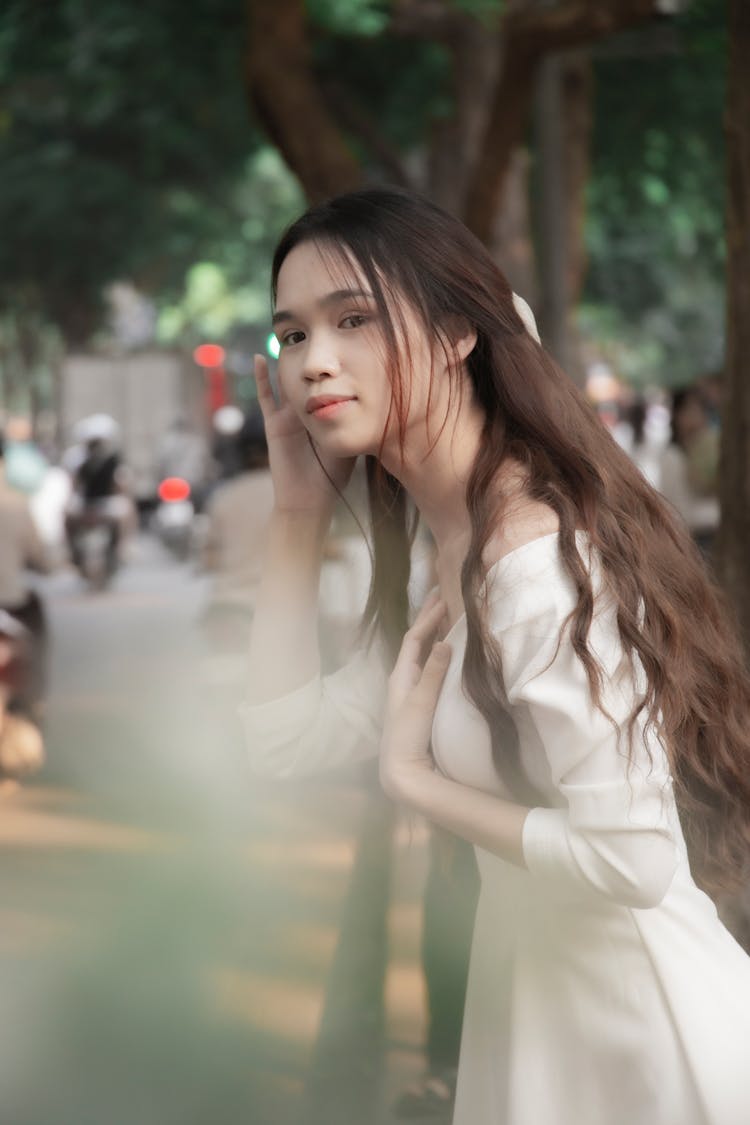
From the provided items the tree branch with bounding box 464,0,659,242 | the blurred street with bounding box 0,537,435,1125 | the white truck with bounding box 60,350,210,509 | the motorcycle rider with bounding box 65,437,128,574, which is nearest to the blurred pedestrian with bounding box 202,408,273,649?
the blurred street with bounding box 0,537,435,1125

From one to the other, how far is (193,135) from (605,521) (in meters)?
18.2

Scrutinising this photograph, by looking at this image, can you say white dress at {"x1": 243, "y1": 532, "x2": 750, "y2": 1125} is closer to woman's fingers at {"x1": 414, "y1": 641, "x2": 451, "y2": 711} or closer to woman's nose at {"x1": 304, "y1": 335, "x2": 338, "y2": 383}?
woman's fingers at {"x1": 414, "y1": 641, "x2": 451, "y2": 711}

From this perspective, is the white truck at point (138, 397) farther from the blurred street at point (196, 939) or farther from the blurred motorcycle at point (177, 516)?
the blurred street at point (196, 939)

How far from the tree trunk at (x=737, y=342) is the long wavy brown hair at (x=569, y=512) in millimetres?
1684

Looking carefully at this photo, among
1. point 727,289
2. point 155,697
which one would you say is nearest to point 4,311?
point 155,697

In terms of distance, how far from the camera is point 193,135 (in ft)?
63.9

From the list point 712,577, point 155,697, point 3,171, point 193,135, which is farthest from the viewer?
point 3,171

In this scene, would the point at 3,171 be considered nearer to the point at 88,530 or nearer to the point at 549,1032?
the point at 88,530

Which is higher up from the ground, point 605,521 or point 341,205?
point 341,205

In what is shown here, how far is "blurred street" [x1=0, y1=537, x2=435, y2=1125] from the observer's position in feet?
14.5

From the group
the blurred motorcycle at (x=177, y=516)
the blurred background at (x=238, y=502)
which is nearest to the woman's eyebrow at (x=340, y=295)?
the blurred background at (x=238, y=502)

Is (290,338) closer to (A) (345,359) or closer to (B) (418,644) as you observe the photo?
(A) (345,359)

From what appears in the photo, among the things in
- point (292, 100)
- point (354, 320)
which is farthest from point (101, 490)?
point (354, 320)

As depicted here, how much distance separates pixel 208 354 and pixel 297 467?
34036 mm
